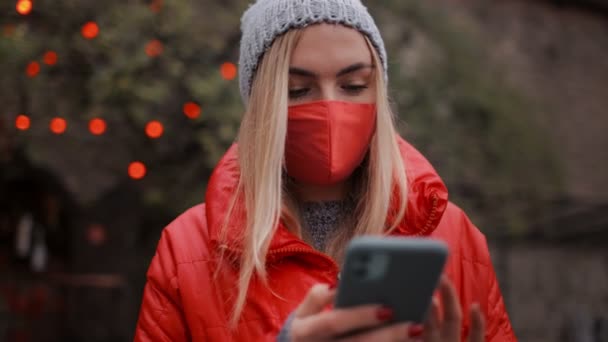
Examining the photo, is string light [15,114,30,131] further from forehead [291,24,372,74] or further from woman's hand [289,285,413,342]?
woman's hand [289,285,413,342]

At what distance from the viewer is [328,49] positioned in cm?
171

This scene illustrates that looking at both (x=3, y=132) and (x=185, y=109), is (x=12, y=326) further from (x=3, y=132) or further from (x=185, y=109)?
(x=185, y=109)

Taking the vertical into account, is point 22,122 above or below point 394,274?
below

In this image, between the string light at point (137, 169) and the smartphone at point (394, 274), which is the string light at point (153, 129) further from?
the smartphone at point (394, 274)

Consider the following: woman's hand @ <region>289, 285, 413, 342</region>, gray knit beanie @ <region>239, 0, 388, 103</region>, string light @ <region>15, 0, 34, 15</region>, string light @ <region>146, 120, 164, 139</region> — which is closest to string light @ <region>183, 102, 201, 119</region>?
string light @ <region>146, 120, 164, 139</region>

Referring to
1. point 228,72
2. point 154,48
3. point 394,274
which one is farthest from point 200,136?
point 394,274

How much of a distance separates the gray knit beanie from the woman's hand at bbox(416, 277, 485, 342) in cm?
76

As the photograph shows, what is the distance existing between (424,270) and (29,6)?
3231 mm

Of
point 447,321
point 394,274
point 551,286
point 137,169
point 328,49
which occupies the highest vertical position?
point 328,49

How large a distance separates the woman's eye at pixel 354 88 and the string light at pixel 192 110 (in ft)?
8.64

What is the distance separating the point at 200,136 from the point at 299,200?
2532 mm

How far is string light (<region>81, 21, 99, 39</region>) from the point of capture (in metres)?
4.05

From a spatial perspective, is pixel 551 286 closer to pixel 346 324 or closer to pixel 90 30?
pixel 90 30

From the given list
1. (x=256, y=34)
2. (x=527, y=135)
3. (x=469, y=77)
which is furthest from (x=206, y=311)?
(x=527, y=135)
